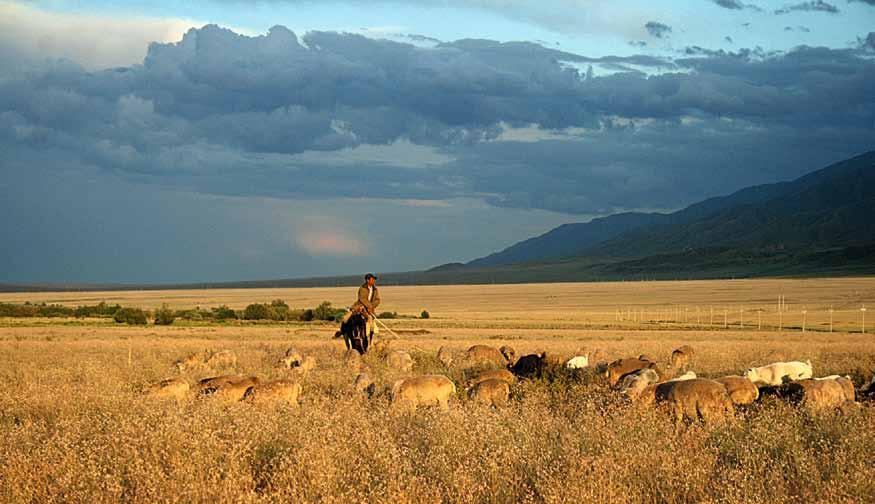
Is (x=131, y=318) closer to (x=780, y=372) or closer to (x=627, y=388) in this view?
(x=780, y=372)

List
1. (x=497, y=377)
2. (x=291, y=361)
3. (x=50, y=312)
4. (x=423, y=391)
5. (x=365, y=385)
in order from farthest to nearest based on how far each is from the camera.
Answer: (x=50, y=312) → (x=291, y=361) → (x=497, y=377) → (x=365, y=385) → (x=423, y=391)

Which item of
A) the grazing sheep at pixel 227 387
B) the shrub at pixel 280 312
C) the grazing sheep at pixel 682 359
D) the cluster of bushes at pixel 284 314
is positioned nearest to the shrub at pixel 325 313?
the cluster of bushes at pixel 284 314

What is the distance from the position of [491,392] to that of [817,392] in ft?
17.1

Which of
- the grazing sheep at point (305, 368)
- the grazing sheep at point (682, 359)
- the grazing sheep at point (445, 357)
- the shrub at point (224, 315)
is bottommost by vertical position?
the shrub at point (224, 315)

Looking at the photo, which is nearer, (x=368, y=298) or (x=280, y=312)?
(x=368, y=298)

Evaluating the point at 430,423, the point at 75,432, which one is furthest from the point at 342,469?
the point at 75,432

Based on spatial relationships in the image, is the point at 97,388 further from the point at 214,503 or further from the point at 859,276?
the point at 859,276

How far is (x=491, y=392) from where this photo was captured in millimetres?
14633

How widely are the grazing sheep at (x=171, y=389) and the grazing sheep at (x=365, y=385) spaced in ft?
9.75

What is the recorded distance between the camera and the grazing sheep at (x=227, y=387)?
14133mm

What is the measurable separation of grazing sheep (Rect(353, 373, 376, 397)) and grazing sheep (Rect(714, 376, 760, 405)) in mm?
5816

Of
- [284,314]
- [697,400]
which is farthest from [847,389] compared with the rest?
[284,314]

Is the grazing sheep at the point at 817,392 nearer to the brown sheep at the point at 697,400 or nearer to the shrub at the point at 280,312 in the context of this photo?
the brown sheep at the point at 697,400

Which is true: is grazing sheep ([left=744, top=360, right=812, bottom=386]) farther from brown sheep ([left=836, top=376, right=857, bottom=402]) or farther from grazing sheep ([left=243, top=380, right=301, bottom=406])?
grazing sheep ([left=243, top=380, right=301, bottom=406])
